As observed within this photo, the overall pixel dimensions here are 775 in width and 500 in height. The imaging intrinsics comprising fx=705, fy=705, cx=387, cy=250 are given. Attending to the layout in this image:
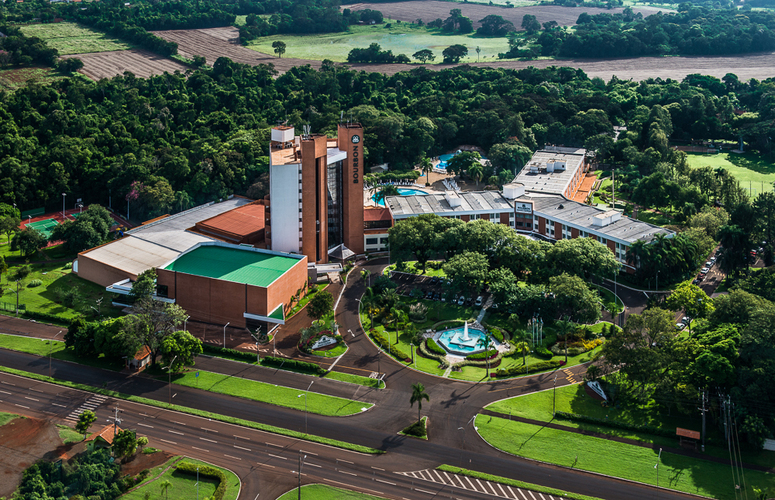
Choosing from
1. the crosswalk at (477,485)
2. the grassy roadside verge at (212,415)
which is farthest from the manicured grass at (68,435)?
the crosswalk at (477,485)

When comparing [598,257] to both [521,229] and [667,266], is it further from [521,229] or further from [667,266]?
[521,229]

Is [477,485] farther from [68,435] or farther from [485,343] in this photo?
[68,435]

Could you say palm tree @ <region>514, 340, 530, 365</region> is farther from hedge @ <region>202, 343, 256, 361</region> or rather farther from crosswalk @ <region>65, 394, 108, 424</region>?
crosswalk @ <region>65, 394, 108, 424</region>

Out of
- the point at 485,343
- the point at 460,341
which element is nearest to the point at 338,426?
the point at 460,341

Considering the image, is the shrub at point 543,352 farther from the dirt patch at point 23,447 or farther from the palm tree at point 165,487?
the dirt patch at point 23,447

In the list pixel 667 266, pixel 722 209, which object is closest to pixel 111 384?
pixel 667 266

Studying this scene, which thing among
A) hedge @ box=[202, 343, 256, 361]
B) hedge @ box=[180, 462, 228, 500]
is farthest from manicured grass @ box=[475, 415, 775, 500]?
hedge @ box=[202, 343, 256, 361]
